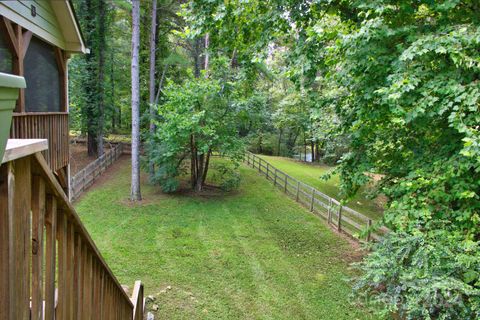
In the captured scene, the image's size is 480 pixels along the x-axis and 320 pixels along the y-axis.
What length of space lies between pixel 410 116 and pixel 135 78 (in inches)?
404

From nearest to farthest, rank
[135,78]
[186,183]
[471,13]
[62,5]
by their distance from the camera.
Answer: [471,13] < [62,5] < [135,78] < [186,183]

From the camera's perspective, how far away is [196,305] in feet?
20.9

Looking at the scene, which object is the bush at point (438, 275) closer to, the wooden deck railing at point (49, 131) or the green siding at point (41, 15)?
the wooden deck railing at point (49, 131)

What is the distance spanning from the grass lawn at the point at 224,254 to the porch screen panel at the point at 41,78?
12.6ft

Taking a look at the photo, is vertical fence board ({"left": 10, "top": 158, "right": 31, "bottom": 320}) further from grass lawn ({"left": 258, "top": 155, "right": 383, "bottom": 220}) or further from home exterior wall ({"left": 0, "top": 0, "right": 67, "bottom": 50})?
grass lawn ({"left": 258, "top": 155, "right": 383, "bottom": 220})

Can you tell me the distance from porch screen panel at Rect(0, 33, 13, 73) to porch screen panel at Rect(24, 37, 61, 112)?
52 cm

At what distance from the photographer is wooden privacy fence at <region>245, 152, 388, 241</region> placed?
29.6 feet

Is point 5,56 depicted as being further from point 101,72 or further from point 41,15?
point 101,72

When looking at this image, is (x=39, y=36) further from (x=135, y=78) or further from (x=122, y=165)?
(x=122, y=165)

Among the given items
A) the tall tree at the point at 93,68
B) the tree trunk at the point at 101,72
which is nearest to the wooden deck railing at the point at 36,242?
the tall tree at the point at 93,68

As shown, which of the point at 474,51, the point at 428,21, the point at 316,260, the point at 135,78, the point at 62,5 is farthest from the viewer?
the point at 135,78

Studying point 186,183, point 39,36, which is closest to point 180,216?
point 186,183

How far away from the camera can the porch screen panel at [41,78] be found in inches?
217

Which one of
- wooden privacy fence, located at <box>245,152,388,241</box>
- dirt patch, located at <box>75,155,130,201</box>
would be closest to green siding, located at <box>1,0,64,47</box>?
wooden privacy fence, located at <box>245,152,388,241</box>
